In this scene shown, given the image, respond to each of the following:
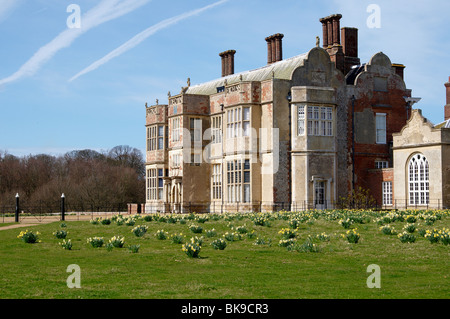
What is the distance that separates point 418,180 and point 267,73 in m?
13.8

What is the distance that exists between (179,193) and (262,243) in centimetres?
2771

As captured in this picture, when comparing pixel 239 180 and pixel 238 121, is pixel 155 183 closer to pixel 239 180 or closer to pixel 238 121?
pixel 239 180

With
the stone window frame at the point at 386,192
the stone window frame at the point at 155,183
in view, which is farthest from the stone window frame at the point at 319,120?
the stone window frame at the point at 155,183

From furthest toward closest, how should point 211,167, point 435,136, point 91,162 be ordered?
point 91,162
point 211,167
point 435,136

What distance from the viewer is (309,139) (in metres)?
41.3

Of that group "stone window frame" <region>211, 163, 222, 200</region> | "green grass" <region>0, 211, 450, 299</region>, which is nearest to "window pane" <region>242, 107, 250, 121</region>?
"stone window frame" <region>211, 163, 222, 200</region>

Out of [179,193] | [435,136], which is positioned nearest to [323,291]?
[435,136]

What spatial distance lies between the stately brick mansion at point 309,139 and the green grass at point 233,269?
1746 centimetres

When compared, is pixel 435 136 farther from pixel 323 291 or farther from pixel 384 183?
pixel 323 291

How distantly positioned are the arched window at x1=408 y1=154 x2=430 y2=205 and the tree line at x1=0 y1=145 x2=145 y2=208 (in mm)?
45904

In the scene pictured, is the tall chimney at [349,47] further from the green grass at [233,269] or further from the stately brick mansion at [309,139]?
the green grass at [233,269]

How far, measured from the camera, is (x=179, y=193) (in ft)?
157

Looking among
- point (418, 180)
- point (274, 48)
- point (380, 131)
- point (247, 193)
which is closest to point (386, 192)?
point (418, 180)

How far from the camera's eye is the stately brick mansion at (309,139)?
40750 mm
